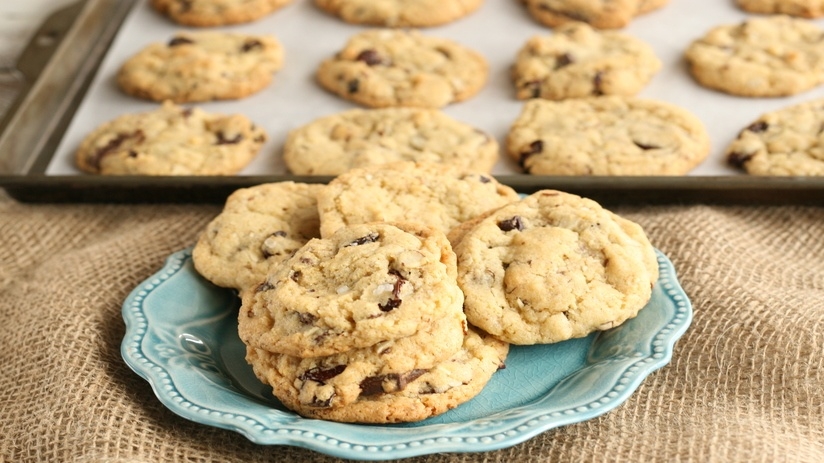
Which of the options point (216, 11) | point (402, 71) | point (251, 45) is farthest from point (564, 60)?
point (216, 11)

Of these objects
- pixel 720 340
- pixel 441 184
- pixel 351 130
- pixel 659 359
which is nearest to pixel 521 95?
pixel 351 130

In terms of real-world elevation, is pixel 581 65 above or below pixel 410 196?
below

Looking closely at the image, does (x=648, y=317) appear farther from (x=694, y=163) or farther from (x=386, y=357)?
(x=694, y=163)

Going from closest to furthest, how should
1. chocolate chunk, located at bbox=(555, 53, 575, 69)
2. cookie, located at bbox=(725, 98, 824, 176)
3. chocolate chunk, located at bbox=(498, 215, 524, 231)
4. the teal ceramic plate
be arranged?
1. the teal ceramic plate
2. chocolate chunk, located at bbox=(498, 215, 524, 231)
3. cookie, located at bbox=(725, 98, 824, 176)
4. chocolate chunk, located at bbox=(555, 53, 575, 69)

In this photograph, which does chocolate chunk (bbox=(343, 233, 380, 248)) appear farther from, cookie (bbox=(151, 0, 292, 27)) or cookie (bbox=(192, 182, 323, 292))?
cookie (bbox=(151, 0, 292, 27))

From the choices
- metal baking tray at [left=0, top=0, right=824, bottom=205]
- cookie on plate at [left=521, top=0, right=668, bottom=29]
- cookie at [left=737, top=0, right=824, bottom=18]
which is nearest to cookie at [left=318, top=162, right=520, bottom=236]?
metal baking tray at [left=0, top=0, right=824, bottom=205]

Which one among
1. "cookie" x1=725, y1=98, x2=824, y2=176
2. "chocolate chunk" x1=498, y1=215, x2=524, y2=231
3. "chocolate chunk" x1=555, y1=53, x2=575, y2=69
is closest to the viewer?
"chocolate chunk" x1=498, y1=215, x2=524, y2=231

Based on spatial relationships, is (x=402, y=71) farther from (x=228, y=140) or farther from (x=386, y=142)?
(x=228, y=140)
